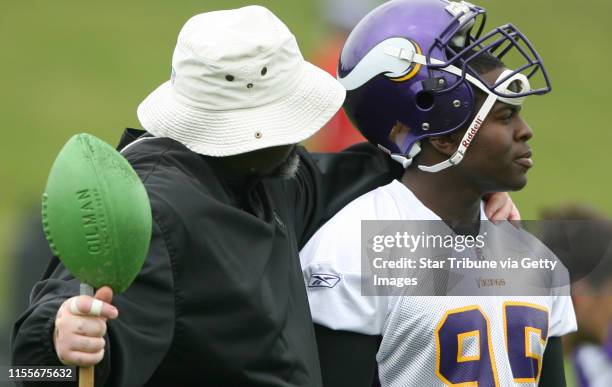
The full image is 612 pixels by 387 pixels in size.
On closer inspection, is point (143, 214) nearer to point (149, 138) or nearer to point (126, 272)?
point (126, 272)

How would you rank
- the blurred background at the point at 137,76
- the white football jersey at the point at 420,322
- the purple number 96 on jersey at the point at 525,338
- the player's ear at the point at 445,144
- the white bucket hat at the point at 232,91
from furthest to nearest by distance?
the blurred background at the point at 137,76, the player's ear at the point at 445,144, the purple number 96 on jersey at the point at 525,338, the white football jersey at the point at 420,322, the white bucket hat at the point at 232,91

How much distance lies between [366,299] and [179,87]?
2.67 feet

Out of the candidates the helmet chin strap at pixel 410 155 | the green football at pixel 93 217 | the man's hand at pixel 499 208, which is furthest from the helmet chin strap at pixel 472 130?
the green football at pixel 93 217

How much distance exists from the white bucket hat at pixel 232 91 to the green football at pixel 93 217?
60 cm

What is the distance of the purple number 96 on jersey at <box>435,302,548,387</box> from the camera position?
4.00 metres

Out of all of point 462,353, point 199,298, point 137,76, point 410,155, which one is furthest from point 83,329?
point 137,76

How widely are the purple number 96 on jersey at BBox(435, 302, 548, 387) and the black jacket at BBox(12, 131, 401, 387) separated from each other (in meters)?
0.43

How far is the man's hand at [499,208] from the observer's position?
14.3 ft

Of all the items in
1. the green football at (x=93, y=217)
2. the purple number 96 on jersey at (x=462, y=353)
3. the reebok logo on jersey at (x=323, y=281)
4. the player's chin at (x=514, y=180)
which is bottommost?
the purple number 96 on jersey at (x=462, y=353)

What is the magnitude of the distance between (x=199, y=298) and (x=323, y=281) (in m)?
0.63

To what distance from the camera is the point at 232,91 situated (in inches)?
143

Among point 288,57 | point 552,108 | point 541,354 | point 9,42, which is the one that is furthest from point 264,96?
point 9,42

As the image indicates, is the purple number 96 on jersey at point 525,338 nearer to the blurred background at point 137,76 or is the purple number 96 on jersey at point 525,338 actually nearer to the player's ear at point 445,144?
the player's ear at point 445,144

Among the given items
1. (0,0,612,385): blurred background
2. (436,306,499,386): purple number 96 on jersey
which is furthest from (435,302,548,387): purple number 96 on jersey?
(0,0,612,385): blurred background
